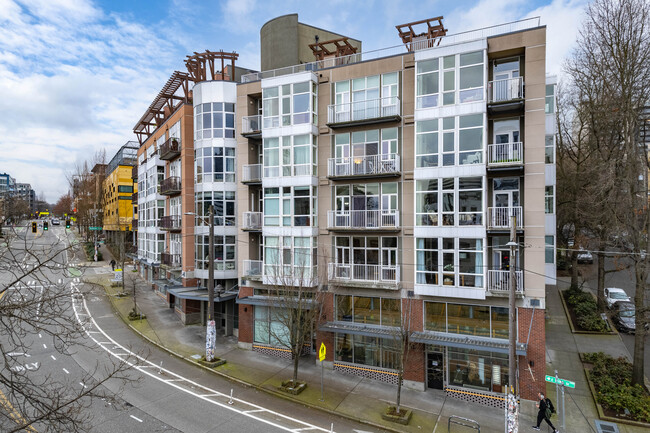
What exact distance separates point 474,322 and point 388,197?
7.18 m

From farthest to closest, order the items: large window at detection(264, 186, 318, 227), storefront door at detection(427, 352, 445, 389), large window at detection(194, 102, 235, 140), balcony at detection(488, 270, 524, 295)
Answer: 1. large window at detection(194, 102, 235, 140)
2. large window at detection(264, 186, 318, 227)
3. storefront door at detection(427, 352, 445, 389)
4. balcony at detection(488, 270, 524, 295)

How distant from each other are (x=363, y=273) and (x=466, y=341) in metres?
5.77

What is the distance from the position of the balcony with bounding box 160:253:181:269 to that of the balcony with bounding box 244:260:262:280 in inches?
321

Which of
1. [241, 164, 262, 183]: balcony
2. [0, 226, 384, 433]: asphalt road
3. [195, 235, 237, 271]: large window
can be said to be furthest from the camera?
[195, 235, 237, 271]: large window

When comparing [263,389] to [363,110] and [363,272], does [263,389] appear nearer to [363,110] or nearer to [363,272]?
[363,272]

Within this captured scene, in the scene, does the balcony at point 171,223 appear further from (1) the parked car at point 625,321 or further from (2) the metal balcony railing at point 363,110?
(1) the parked car at point 625,321

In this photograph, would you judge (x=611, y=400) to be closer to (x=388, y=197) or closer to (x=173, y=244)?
(x=388, y=197)

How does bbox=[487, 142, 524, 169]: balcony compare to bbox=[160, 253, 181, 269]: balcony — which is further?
bbox=[160, 253, 181, 269]: balcony

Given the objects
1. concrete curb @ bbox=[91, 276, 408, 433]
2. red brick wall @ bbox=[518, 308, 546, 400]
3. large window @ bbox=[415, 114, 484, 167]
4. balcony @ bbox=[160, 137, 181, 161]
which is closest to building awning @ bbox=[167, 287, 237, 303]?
concrete curb @ bbox=[91, 276, 408, 433]

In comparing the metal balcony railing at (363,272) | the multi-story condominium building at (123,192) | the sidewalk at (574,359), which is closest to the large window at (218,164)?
the metal balcony railing at (363,272)

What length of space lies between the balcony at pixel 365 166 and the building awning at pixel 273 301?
263 inches

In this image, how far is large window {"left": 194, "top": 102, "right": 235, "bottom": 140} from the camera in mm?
23203

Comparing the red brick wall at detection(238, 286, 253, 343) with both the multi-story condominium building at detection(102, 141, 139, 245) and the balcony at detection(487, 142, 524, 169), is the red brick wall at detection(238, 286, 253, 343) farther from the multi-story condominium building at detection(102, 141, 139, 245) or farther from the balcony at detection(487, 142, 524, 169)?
the multi-story condominium building at detection(102, 141, 139, 245)

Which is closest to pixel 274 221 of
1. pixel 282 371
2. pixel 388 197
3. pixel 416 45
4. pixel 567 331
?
pixel 388 197
